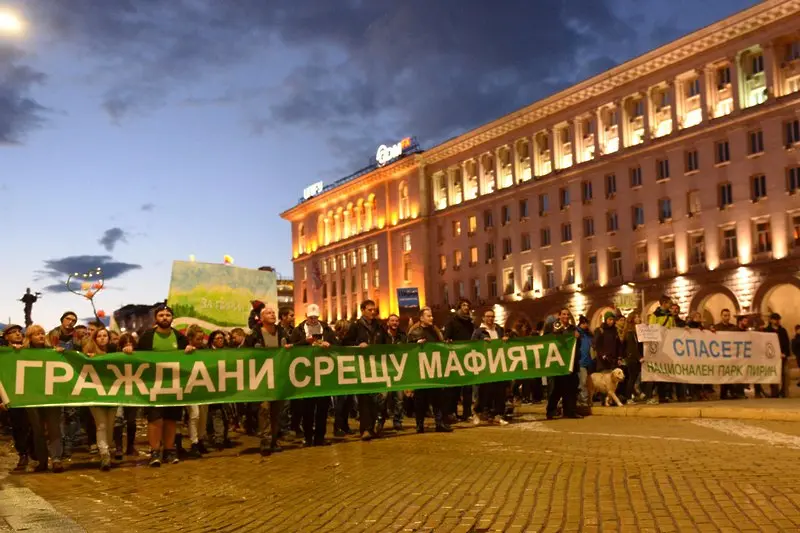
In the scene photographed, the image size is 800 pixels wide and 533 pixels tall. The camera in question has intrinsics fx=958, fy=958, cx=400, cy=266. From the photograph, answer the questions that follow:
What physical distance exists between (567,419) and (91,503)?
1044 cm

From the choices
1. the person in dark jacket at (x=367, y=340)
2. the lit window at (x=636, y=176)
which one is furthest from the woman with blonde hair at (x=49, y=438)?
the lit window at (x=636, y=176)

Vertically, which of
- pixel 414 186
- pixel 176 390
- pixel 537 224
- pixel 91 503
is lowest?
pixel 91 503

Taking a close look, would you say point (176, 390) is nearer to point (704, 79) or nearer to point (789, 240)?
point (789, 240)

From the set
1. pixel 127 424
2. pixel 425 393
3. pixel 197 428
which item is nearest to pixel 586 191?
pixel 425 393

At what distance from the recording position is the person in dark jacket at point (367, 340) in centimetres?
1448

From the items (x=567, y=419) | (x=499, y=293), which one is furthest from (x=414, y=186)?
(x=567, y=419)

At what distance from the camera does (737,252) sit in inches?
2104

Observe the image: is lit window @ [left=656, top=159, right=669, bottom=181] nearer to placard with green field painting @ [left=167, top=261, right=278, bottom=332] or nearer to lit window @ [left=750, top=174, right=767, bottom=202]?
lit window @ [left=750, top=174, right=767, bottom=202]

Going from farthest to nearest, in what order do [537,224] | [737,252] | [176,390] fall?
[537,224]
[737,252]
[176,390]

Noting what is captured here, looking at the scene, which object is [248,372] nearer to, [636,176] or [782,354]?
[782,354]

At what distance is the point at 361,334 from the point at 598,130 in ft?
172

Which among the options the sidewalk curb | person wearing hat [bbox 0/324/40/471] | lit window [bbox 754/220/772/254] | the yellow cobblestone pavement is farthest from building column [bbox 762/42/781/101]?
person wearing hat [bbox 0/324/40/471]

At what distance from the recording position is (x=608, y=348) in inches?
774

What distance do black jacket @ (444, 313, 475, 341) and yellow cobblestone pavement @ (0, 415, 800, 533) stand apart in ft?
10.4
